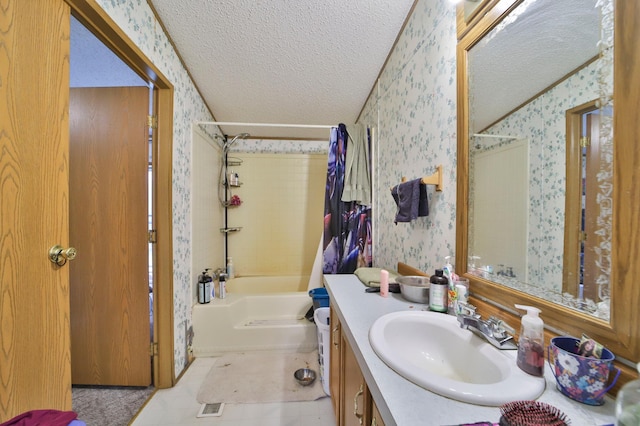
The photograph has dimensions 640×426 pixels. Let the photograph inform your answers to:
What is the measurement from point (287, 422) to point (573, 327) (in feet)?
4.86

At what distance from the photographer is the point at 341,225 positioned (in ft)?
6.95

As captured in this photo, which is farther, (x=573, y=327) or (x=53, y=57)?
(x=53, y=57)

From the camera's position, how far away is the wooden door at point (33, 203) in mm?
709

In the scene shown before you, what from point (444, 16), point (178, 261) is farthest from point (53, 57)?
point (444, 16)

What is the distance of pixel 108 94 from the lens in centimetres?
156

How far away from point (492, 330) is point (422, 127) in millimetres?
976

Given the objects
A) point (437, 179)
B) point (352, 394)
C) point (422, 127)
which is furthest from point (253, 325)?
point (422, 127)

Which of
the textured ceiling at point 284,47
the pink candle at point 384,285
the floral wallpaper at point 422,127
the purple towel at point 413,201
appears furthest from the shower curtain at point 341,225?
the pink candle at point 384,285

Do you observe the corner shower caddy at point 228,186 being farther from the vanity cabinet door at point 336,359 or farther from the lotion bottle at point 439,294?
the lotion bottle at point 439,294

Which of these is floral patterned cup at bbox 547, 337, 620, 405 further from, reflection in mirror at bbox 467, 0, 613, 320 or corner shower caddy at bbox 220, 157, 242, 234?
corner shower caddy at bbox 220, 157, 242, 234

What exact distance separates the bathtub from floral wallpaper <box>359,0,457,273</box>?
998mm

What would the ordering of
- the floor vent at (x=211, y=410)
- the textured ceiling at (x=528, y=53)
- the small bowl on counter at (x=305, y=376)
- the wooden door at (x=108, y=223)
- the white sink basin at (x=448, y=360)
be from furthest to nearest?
the small bowl on counter at (x=305, y=376) → the wooden door at (x=108, y=223) → the floor vent at (x=211, y=410) → the textured ceiling at (x=528, y=53) → the white sink basin at (x=448, y=360)

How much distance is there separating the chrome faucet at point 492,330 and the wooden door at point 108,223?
181 cm

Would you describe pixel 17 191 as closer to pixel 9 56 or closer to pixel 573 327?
pixel 9 56
